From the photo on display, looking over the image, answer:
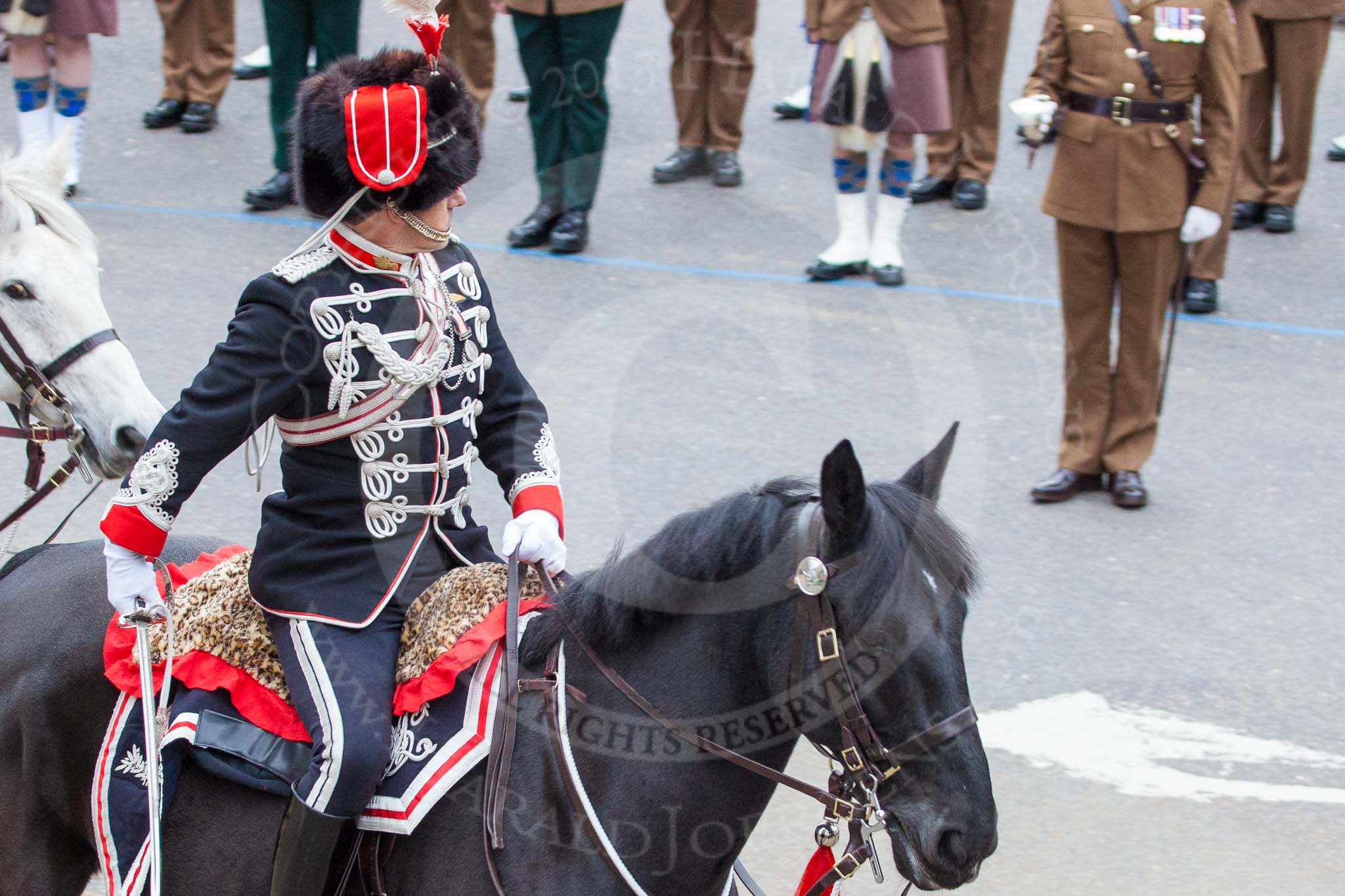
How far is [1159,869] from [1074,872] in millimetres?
227

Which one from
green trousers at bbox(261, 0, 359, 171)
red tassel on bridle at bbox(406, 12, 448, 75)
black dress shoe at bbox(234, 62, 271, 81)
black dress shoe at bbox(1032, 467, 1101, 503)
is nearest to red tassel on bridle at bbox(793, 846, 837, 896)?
red tassel on bridle at bbox(406, 12, 448, 75)

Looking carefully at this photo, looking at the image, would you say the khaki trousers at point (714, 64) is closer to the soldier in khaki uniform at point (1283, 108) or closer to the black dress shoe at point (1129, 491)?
the soldier in khaki uniform at point (1283, 108)

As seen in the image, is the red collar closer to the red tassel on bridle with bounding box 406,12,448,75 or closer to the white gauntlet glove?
the red tassel on bridle with bounding box 406,12,448,75

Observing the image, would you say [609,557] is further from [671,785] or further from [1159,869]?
[1159,869]

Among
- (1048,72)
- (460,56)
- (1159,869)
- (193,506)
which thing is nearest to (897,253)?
(1048,72)

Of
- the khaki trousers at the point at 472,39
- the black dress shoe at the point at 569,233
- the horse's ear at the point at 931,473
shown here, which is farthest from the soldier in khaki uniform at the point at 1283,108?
the horse's ear at the point at 931,473

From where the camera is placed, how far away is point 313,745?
2.60 metres

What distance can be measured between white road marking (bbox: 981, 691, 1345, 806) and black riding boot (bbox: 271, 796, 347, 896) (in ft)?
7.80

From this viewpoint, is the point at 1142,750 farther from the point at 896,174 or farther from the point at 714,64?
→ the point at 714,64

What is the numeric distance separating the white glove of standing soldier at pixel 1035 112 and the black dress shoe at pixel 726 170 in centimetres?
352

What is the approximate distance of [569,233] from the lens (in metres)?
8.06

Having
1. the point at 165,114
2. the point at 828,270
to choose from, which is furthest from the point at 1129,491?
the point at 165,114

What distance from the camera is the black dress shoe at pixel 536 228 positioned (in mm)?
8141

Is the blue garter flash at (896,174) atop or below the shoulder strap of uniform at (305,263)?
below
